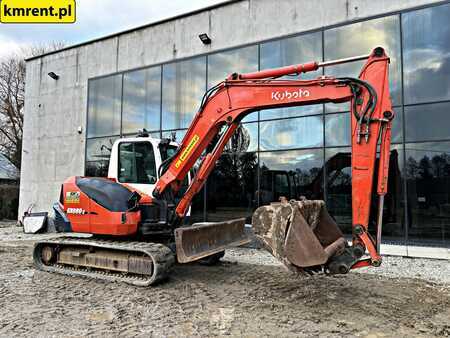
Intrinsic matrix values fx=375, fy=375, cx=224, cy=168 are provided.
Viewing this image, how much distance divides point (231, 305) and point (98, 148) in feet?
36.5

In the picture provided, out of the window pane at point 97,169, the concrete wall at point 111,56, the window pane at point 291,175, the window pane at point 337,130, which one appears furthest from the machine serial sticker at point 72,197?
the concrete wall at point 111,56

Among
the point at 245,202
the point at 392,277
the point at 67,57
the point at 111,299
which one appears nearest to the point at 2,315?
the point at 111,299

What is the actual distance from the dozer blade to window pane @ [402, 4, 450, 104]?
572 cm

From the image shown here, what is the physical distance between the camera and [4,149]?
3025 cm

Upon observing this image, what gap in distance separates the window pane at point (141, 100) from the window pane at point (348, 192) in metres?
6.34

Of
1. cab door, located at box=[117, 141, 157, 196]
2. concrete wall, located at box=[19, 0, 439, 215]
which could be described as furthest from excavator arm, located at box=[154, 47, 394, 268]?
concrete wall, located at box=[19, 0, 439, 215]

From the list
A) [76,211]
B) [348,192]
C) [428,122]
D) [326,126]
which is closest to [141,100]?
[326,126]

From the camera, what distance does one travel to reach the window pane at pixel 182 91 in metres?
12.7

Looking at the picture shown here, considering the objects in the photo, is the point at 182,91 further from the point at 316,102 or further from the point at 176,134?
the point at 316,102

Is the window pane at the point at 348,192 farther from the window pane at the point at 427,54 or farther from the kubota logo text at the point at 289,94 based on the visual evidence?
the kubota logo text at the point at 289,94

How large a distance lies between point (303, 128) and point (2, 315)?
8458 millimetres

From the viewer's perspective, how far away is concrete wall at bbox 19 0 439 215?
35.2 feet

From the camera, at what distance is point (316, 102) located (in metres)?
5.25

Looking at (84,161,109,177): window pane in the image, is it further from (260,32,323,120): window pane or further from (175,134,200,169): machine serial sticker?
(175,134,200,169): machine serial sticker
